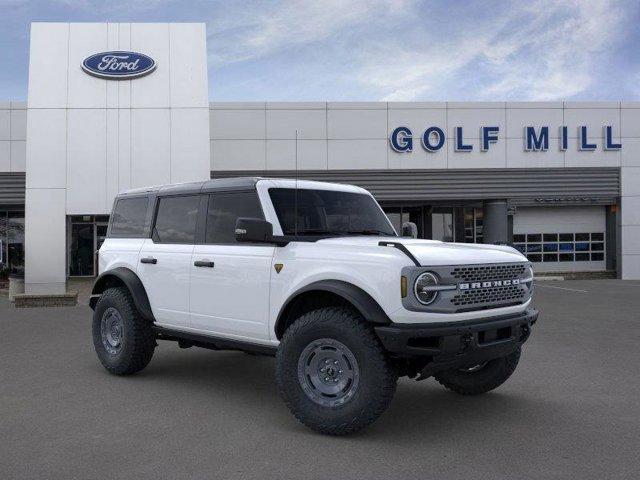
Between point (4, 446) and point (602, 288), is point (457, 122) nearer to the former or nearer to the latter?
point (602, 288)

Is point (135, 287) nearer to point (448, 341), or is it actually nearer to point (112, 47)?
point (448, 341)

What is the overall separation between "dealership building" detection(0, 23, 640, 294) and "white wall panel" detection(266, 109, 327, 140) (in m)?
0.06

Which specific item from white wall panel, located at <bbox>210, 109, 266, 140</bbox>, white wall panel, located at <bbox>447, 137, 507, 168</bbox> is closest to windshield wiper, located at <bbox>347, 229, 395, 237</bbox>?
white wall panel, located at <bbox>210, 109, 266, 140</bbox>

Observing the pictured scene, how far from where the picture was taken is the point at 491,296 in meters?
4.91

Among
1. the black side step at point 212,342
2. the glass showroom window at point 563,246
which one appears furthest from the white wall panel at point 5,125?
the glass showroom window at point 563,246

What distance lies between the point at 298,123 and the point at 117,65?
7660 millimetres

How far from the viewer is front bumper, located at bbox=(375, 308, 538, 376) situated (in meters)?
4.41

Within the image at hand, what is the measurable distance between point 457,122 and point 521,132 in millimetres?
2771

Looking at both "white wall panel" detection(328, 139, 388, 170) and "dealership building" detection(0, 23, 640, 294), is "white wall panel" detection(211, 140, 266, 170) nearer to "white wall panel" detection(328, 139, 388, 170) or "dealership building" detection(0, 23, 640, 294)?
"dealership building" detection(0, 23, 640, 294)

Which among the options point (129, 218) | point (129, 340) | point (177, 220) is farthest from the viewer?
point (129, 218)

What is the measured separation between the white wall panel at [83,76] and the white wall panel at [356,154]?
363 inches

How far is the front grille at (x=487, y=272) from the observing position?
4668mm

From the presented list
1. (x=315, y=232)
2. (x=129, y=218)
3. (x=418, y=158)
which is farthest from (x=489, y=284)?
Result: (x=418, y=158)

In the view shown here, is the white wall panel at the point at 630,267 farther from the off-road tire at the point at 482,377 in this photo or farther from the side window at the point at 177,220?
the side window at the point at 177,220
